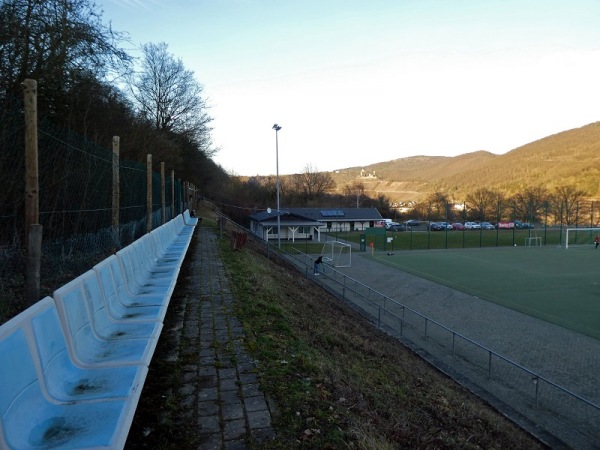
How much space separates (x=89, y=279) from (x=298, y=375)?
2.07 m

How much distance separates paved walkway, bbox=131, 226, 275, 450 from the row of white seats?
0.46m

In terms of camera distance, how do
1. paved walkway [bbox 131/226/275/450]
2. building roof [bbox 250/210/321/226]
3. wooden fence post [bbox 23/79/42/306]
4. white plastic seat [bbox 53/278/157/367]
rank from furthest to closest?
building roof [bbox 250/210/321/226] → wooden fence post [bbox 23/79/42/306] → paved walkway [bbox 131/226/275/450] → white plastic seat [bbox 53/278/157/367]

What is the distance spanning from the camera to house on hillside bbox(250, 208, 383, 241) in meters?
42.4

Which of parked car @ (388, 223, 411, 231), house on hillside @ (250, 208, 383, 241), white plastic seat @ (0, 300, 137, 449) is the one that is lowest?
parked car @ (388, 223, 411, 231)

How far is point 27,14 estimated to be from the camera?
7.42m

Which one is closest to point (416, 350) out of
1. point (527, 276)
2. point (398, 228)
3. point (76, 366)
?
point (76, 366)

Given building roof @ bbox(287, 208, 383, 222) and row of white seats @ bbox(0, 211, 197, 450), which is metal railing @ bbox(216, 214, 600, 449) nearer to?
row of white seats @ bbox(0, 211, 197, 450)

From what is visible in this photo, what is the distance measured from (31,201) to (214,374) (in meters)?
2.16

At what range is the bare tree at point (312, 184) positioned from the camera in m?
84.3

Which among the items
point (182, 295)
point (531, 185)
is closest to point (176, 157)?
point (182, 295)

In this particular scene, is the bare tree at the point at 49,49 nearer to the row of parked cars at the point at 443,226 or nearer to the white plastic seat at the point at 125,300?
the white plastic seat at the point at 125,300

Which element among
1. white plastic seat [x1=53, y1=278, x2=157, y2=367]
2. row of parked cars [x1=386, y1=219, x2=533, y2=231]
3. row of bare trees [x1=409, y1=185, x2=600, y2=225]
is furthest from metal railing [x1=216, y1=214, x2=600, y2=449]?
row of bare trees [x1=409, y1=185, x2=600, y2=225]

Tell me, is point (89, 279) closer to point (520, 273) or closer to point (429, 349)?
point (429, 349)

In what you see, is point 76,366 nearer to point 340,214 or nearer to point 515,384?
point 515,384
